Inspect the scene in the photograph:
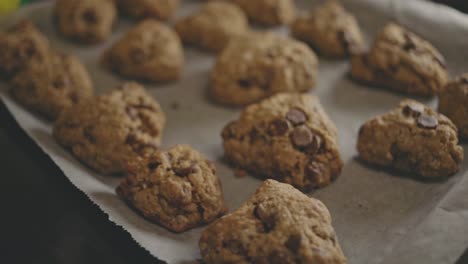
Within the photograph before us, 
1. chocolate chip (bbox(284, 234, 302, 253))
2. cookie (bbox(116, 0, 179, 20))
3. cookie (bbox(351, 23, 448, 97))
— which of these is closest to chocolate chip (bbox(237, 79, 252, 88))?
cookie (bbox(351, 23, 448, 97))

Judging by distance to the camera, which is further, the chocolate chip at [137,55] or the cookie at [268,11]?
the cookie at [268,11]

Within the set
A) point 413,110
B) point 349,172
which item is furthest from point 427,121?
point 349,172

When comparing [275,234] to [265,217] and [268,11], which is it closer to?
[265,217]

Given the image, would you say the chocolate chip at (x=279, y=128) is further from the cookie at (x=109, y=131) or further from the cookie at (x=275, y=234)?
the cookie at (x=109, y=131)

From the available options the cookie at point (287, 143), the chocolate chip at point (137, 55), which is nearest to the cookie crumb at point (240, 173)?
the cookie at point (287, 143)

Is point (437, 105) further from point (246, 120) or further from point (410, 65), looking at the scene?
point (246, 120)

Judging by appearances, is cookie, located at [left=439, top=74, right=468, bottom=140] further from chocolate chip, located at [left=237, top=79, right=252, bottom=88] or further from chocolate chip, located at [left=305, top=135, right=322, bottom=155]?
chocolate chip, located at [left=237, top=79, right=252, bottom=88]
